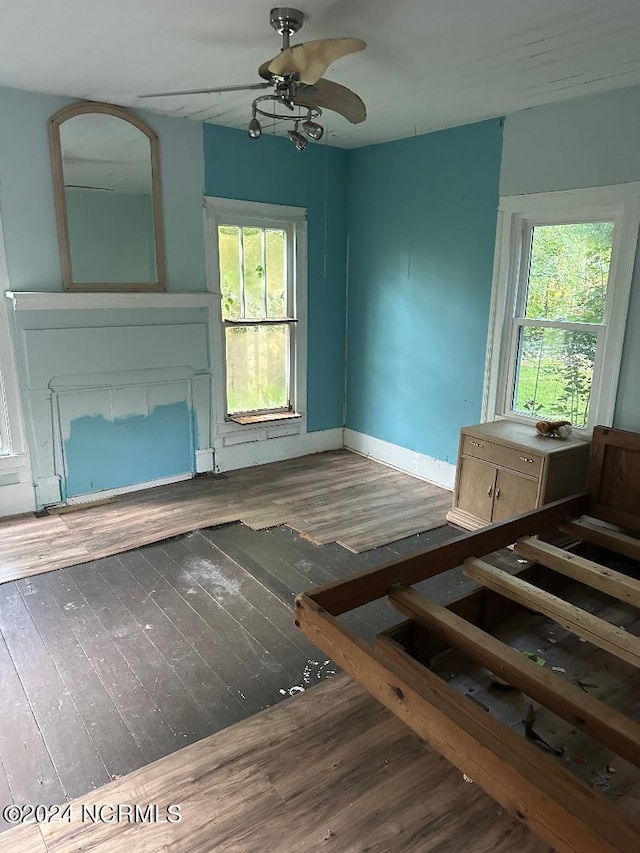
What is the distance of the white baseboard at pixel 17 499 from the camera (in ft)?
12.5

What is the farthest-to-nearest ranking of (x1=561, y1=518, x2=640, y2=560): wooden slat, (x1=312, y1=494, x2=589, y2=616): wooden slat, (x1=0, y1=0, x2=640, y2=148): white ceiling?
(x1=561, y1=518, x2=640, y2=560): wooden slat, (x1=0, y1=0, x2=640, y2=148): white ceiling, (x1=312, y1=494, x2=589, y2=616): wooden slat

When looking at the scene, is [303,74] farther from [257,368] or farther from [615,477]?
[257,368]

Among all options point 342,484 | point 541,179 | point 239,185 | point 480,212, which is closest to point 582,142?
point 541,179

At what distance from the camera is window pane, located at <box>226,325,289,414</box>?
4.70 meters

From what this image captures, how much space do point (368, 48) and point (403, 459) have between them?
119 inches

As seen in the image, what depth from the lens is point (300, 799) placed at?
1.80 metres

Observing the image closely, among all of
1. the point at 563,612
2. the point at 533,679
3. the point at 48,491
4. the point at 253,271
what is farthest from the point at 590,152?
the point at 48,491

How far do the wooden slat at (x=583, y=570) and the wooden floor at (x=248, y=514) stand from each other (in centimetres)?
98

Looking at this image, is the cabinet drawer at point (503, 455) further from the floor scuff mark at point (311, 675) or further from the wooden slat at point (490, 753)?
the wooden slat at point (490, 753)

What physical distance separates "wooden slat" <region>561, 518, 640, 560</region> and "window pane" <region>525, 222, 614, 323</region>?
124 centimetres

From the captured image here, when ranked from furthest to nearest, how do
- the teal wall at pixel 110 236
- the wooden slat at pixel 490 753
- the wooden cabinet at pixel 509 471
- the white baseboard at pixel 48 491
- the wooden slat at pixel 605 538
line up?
the white baseboard at pixel 48 491, the teal wall at pixel 110 236, the wooden cabinet at pixel 509 471, the wooden slat at pixel 605 538, the wooden slat at pixel 490 753

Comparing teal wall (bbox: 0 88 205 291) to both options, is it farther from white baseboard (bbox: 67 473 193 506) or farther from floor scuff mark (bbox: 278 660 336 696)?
floor scuff mark (bbox: 278 660 336 696)

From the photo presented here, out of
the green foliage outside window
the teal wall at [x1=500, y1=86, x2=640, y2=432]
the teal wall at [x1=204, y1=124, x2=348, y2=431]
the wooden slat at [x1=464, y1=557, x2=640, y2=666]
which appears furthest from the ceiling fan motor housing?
the wooden slat at [x1=464, y1=557, x2=640, y2=666]

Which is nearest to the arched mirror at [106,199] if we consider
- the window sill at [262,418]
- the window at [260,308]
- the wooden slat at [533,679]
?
the window at [260,308]
